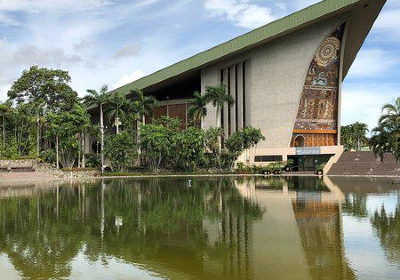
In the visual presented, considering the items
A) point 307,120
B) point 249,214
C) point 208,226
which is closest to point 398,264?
point 208,226

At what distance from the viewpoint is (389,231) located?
1173 cm

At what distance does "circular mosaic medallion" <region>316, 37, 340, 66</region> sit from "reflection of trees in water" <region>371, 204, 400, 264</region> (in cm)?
4387

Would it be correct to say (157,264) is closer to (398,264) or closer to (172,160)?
(398,264)

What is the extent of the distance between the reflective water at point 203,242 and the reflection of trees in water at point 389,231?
0.08ft

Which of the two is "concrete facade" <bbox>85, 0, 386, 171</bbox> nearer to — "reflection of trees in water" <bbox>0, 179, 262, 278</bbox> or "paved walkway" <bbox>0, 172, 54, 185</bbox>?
"paved walkway" <bbox>0, 172, 54, 185</bbox>

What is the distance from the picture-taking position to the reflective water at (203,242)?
805cm

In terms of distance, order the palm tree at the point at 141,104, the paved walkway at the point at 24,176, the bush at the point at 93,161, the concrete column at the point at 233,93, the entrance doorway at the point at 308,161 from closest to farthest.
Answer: the paved walkway at the point at 24,176 < the bush at the point at 93,161 < the entrance doorway at the point at 308,161 < the palm tree at the point at 141,104 < the concrete column at the point at 233,93

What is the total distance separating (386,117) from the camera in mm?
28562

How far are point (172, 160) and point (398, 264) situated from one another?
47489 millimetres

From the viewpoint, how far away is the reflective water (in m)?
8.05

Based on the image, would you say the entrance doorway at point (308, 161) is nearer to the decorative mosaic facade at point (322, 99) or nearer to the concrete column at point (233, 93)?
the decorative mosaic facade at point (322, 99)

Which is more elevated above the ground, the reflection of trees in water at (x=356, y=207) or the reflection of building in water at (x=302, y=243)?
the reflection of trees in water at (x=356, y=207)

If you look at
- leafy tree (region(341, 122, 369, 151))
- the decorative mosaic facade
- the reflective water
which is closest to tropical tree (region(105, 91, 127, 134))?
the decorative mosaic facade

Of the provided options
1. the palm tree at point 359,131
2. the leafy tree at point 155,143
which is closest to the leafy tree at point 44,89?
the leafy tree at point 155,143
